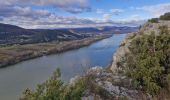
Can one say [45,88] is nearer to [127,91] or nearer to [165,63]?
[127,91]

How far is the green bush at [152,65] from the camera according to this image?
16.4m

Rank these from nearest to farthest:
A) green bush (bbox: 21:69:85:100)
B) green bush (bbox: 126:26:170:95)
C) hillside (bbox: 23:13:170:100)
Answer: green bush (bbox: 21:69:85:100) < hillside (bbox: 23:13:170:100) < green bush (bbox: 126:26:170:95)

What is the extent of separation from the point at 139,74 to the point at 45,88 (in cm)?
701

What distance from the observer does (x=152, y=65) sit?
16953 millimetres

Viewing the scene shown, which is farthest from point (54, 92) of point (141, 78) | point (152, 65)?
point (152, 65)

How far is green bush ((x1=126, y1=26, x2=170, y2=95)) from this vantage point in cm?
1636

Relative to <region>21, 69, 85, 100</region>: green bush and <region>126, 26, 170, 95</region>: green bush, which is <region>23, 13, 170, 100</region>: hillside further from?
<region>21, 69, 85, 100</region>: green bush

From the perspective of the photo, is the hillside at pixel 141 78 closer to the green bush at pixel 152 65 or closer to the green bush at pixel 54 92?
the green bush at pixel 152 65

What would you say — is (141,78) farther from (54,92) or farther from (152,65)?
(54,92)

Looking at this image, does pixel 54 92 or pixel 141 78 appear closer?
pixel 54 92

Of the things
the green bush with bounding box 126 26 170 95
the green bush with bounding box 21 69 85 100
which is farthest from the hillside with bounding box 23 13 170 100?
the green bush with bounding box 21 69 85 100

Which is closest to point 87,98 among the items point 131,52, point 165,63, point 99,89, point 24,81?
point 99,89

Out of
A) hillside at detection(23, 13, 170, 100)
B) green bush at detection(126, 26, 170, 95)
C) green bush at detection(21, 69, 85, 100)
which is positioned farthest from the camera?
green bush at detection(126, 26, 170, 95)

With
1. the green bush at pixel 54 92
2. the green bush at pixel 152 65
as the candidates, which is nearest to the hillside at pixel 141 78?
the green bush at pixel 152 65
